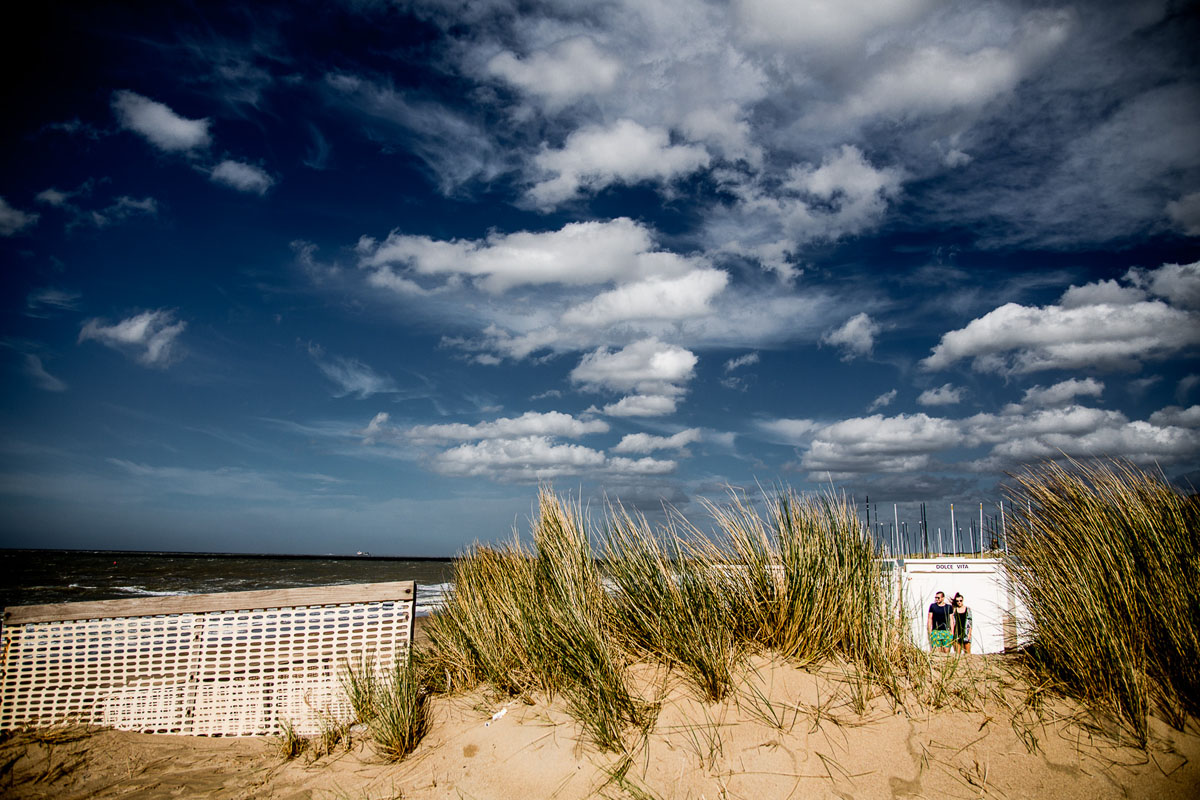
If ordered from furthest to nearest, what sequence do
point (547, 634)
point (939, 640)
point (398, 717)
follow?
1. point (939, 640)
2. point (547, 634)
3. point (398, 717)

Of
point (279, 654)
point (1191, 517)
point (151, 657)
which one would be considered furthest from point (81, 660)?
point (1191, 517)

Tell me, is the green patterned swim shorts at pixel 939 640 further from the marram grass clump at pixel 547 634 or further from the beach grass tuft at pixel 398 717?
the beach grass tuft at pixel 398 717

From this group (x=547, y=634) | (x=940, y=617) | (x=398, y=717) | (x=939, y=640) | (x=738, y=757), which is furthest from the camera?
(x=940, y=617)

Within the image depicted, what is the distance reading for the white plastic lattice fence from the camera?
5.88 metres

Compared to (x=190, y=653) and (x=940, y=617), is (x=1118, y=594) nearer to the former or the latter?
(x=940, y=617)

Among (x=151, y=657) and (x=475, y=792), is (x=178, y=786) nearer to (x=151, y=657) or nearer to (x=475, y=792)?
(x=151, y=657)

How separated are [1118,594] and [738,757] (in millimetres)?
2921

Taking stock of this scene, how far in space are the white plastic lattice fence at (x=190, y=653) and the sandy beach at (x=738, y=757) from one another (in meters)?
0.46

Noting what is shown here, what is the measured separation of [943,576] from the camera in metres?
11.9

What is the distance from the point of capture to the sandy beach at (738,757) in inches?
142

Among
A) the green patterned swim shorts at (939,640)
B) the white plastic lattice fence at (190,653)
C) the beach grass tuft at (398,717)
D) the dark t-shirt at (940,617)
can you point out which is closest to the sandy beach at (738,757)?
the beach grass tuft at (398,717)

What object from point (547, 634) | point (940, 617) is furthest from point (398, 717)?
point (940, 617)

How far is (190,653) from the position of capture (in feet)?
19.7

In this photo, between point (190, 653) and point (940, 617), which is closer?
point (190, 653)
